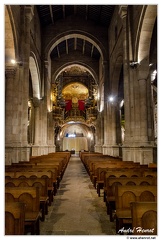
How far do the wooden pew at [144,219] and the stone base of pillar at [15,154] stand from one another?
7.85 meters

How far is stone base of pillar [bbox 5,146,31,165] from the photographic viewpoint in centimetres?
952

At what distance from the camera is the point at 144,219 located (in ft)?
8.43

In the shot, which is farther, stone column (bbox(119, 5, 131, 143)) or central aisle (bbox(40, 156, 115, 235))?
stone column (bbox(119, 5, 131, 143))

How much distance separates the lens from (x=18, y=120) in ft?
34.1

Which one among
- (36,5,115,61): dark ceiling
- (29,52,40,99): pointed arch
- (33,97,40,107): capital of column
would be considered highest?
(36,5,115,61): dark ceiling

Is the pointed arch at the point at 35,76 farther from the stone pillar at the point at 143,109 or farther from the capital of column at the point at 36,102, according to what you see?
the stone pillar at the point at 143,109

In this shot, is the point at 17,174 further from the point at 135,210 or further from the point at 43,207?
the point at 135,210

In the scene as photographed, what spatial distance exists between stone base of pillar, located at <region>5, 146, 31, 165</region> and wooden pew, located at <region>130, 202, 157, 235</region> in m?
7.85

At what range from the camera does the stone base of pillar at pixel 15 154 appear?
952 centimetres

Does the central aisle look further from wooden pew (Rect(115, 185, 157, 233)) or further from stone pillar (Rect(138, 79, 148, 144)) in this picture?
stone pillar (Rect(138, 79, 148, 144))

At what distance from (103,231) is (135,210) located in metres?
1.60

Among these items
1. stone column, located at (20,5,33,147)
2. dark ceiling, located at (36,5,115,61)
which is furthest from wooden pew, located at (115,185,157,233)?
dark ceiling, located at (36,5,115,61)

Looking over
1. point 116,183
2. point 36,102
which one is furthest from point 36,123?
point 116,183

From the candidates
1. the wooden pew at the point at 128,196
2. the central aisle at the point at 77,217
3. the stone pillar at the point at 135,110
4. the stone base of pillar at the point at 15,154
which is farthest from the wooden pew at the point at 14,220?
the stone pillar at the point at 135,110
